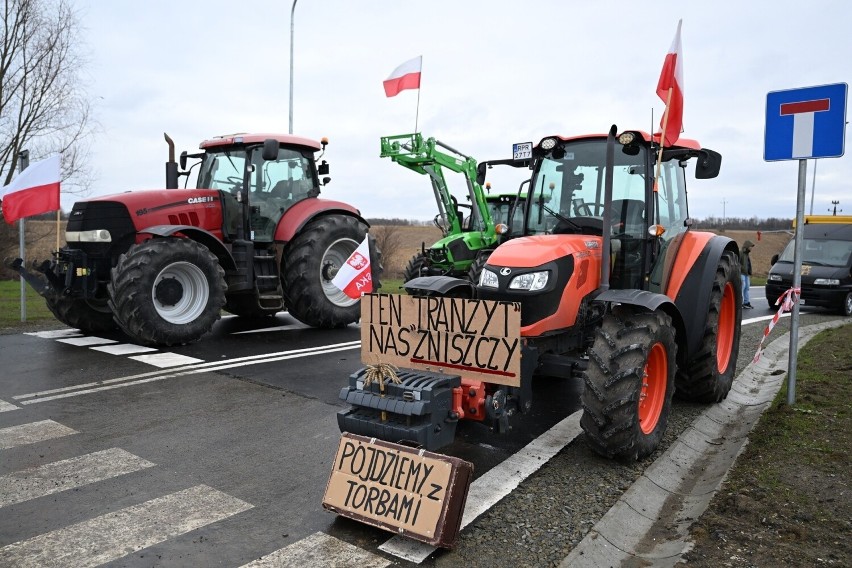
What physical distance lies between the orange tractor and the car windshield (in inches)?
417

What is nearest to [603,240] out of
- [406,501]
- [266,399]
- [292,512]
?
[406,501]

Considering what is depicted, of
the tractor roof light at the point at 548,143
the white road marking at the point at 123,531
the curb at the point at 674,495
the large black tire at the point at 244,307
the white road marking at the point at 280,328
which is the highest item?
the tractor roof light at the point at 548,143

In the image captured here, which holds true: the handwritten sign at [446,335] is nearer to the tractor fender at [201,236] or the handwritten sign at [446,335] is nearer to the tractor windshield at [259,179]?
the tractor fender at [201,236]

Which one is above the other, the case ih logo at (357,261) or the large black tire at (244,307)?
the case ih logo at (357,261)

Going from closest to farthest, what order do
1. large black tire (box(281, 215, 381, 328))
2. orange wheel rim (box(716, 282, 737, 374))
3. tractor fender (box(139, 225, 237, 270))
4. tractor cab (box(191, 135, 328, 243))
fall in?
orange wheel rim (box(716, 282, 737, 374)) → tractor fender (box(139, 225, 237, 270)) → tractor cab (box(191, 135, 328, 243)) → large black tire (box(281, 215, 381, 328))

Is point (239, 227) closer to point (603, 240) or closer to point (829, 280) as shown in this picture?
point (603, 240)

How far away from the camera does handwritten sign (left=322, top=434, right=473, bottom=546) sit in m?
3.35

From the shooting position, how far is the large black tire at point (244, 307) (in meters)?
11.0

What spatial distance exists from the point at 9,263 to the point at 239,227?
3.02 m

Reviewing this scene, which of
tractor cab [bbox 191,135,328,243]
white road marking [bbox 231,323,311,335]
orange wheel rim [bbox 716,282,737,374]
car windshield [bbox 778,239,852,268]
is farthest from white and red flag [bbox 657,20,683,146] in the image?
car windshield [bbox 778,239,852,268]

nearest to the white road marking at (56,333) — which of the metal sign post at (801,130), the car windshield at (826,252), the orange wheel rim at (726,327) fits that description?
the orange wheel rim at (726,327)

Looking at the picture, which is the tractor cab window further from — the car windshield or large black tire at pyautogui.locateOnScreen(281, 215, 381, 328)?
the car windshield

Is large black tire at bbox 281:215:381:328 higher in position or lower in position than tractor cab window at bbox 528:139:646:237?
lower

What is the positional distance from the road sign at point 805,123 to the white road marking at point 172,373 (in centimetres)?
574
